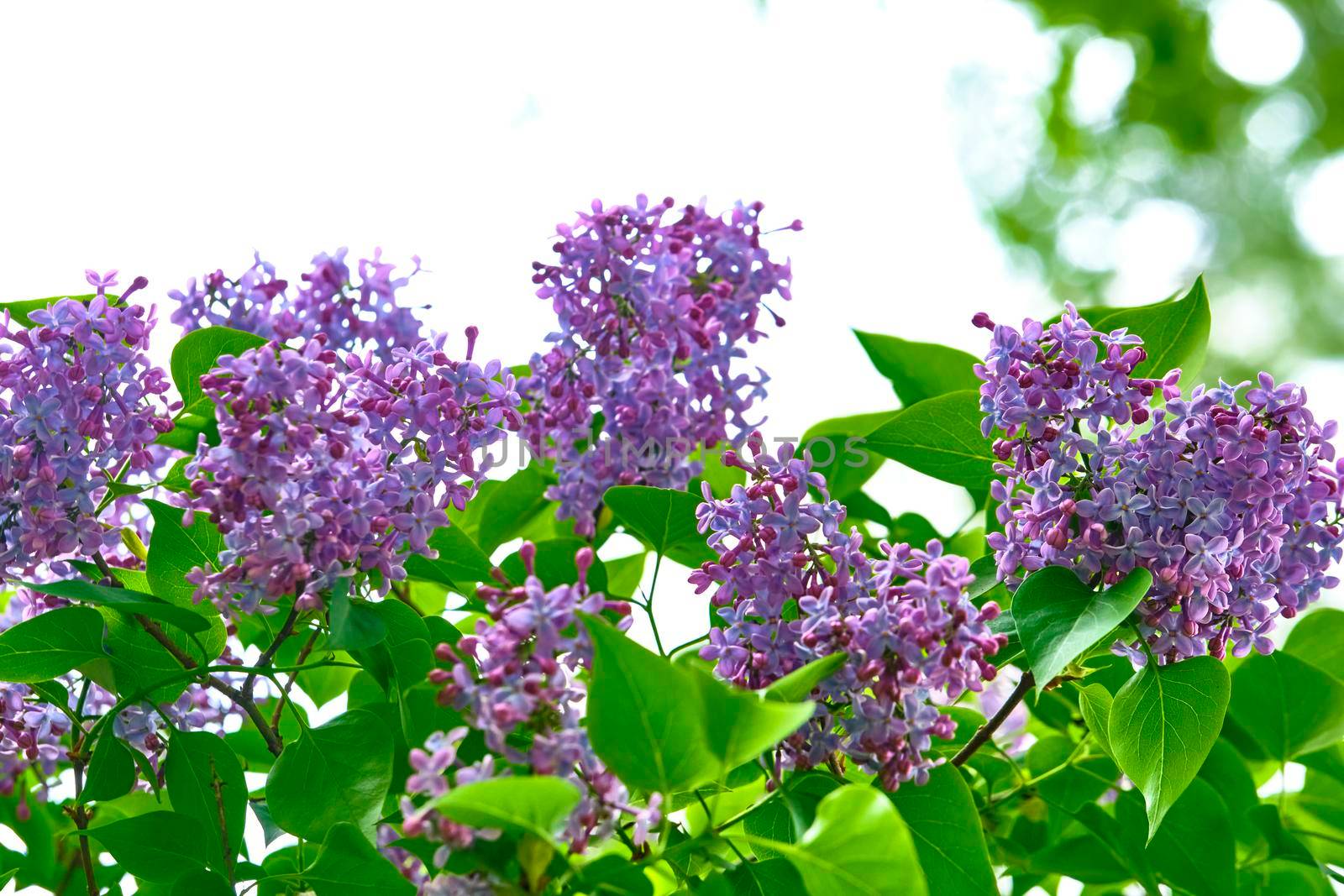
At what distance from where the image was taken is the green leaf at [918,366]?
71cm

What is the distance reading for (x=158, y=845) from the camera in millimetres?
503

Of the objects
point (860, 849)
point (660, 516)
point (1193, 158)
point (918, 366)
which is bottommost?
point (860, 849)

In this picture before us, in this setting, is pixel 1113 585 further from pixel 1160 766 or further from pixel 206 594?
pixel 206 594

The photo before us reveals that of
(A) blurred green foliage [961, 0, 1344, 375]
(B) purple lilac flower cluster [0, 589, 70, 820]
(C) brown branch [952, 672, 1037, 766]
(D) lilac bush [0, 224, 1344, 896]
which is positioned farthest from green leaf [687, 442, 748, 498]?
(A) blurred green foliage [961, 0, 1344, 375]

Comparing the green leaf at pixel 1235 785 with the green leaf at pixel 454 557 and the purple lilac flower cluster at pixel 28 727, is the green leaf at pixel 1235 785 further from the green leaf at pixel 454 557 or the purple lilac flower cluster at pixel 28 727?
the purple lilac flower cluster at pixel 28 727

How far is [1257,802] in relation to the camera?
67 centimetres

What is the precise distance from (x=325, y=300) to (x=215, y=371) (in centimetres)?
14

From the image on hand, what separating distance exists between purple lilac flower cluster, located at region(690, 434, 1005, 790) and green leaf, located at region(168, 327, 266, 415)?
0.23 meters

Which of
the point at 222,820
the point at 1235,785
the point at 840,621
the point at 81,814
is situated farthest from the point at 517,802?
the point at 1235,785

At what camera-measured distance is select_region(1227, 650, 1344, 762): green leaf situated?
0.64 meters

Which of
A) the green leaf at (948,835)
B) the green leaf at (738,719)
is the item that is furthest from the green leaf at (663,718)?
the green leaf at (948,835)

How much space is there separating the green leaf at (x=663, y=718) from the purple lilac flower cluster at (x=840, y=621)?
8 centimetres

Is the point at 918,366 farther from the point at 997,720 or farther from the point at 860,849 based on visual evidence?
the point at 860,849

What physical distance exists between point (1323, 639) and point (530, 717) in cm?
56
